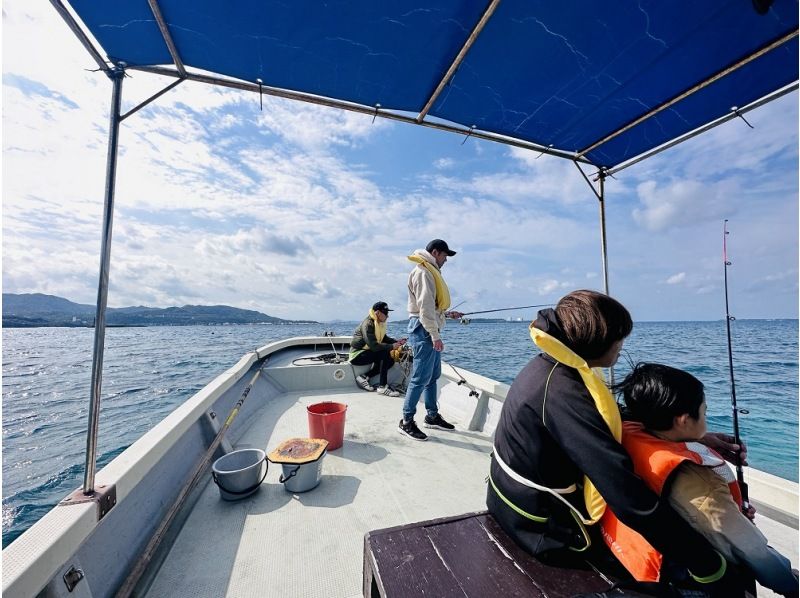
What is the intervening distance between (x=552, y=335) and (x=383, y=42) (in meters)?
1.81

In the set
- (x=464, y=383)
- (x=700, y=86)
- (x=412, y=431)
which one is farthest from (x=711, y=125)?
(x=412, y=431)

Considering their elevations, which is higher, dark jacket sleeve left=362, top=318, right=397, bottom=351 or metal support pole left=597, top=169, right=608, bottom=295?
metal support pole left=597, top=169, right=608, bottom=295

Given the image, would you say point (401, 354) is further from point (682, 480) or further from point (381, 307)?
point (682, 480)

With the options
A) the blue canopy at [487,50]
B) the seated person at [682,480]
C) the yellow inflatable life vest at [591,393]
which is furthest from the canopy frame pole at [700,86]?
the yellow inflatable life vest at [591,393]

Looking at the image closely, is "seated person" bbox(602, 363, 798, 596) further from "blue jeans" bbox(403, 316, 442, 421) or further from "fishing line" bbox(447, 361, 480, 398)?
"fishing line" bbox(447, 361, 480, 398)

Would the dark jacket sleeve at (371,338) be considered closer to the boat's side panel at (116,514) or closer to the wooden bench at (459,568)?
the boat's side panel at (116,514)

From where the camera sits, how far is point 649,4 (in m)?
1.76

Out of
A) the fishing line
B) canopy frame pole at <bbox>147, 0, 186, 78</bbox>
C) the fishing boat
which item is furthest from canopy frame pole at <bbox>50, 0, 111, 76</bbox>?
the fishing line

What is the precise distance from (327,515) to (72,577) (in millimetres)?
1265

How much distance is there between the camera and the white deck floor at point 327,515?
70.7 inches

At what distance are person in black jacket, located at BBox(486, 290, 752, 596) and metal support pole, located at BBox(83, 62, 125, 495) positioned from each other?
1789 millimetres

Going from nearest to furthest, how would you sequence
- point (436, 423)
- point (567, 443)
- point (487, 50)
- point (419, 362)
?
point (567, 443) → point (487, 50) → point (419, 362) → point (436, 423)

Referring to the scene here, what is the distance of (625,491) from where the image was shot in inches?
42.7

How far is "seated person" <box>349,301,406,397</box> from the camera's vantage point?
523cm
